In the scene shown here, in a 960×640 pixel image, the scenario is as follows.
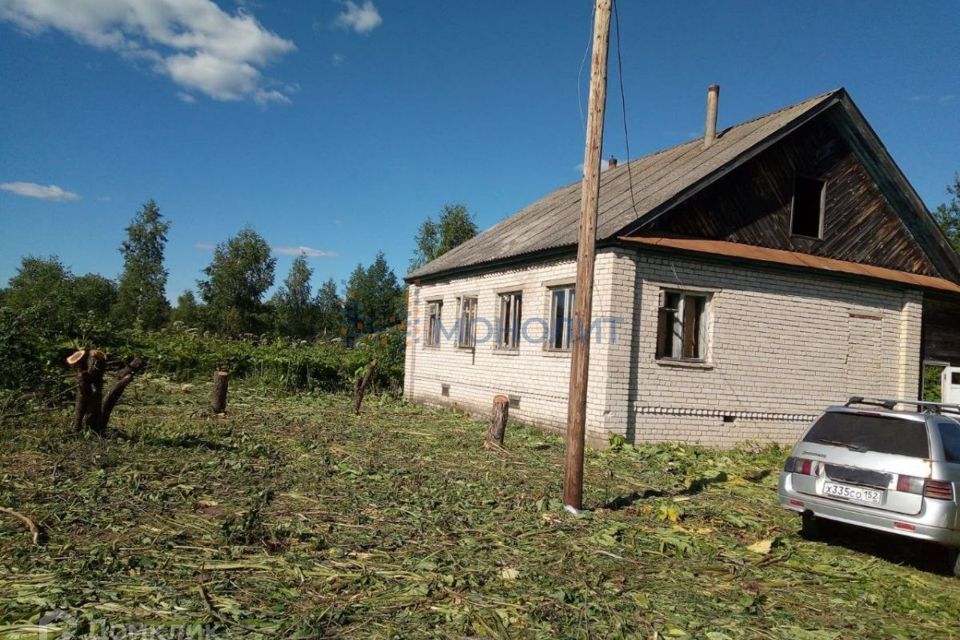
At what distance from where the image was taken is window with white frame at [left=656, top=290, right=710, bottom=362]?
38.3ft

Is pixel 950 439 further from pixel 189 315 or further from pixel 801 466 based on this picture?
pixel 189 315

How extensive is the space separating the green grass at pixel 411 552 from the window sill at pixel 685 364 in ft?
7.72

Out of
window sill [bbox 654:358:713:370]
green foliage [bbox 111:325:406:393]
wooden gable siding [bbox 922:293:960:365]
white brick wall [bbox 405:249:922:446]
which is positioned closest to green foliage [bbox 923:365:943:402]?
wooden gable siding [bbox 922:293:960:365]

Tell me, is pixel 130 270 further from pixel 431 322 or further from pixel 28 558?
pixel 28 558

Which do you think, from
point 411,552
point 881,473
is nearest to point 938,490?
point 881,473

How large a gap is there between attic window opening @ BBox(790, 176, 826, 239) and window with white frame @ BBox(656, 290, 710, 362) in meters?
3.10

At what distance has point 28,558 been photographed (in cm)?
461

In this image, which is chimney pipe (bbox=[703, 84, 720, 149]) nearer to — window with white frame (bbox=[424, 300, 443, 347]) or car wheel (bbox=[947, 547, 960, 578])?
window with white frame (bbox=[424, 300, 443, 347])

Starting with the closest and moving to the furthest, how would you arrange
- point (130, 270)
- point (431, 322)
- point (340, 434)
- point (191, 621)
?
1. point (191, 621)
2. point (340, 434)
3. point (431, 322)
4. point (130, 270)

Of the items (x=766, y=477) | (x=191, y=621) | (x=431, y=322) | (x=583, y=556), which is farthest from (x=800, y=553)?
(x=431, y=322)

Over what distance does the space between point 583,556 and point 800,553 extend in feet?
7.48

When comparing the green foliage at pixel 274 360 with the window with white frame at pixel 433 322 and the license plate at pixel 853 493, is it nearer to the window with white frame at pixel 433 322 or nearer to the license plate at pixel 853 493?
the window with white frame at pixel 433 322

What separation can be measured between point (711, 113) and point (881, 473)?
36.0 feet

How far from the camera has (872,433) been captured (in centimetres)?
600
